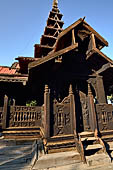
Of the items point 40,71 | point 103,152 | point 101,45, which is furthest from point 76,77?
point 103,152

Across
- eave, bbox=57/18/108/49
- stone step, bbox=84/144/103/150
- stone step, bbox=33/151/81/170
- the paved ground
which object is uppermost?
eave, bbox=57/18/108/49

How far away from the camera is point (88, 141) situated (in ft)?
13.8

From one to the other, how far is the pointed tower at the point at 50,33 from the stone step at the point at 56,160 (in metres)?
8.29

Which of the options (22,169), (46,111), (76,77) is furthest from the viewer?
(76,77)

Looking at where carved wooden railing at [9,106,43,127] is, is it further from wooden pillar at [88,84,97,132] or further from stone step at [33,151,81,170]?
wooden pillar at [88,84,97,132]

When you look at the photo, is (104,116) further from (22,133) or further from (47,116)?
(22,133)

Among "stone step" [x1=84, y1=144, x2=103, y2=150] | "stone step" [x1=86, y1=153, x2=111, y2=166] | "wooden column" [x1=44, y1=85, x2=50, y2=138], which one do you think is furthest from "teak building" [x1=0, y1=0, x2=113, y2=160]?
"stone step" [x1=86, y1=153, x2=111, y2=166]

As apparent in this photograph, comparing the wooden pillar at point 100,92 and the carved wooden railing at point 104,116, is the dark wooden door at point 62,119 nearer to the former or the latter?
the carved wooden railing at point 104,116

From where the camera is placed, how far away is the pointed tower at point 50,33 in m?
9.92

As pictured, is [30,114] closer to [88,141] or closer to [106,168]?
[88,141]

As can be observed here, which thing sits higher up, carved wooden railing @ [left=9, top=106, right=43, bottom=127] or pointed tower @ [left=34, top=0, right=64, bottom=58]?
pointed tower @ [left=34, top=0, right=64, bottom=58]

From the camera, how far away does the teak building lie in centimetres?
440

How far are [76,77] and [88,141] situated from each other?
11.2 feet

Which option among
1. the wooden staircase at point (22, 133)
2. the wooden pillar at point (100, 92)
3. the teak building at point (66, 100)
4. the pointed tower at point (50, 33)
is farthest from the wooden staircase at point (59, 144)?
the pointed tower at point (50, 33)
